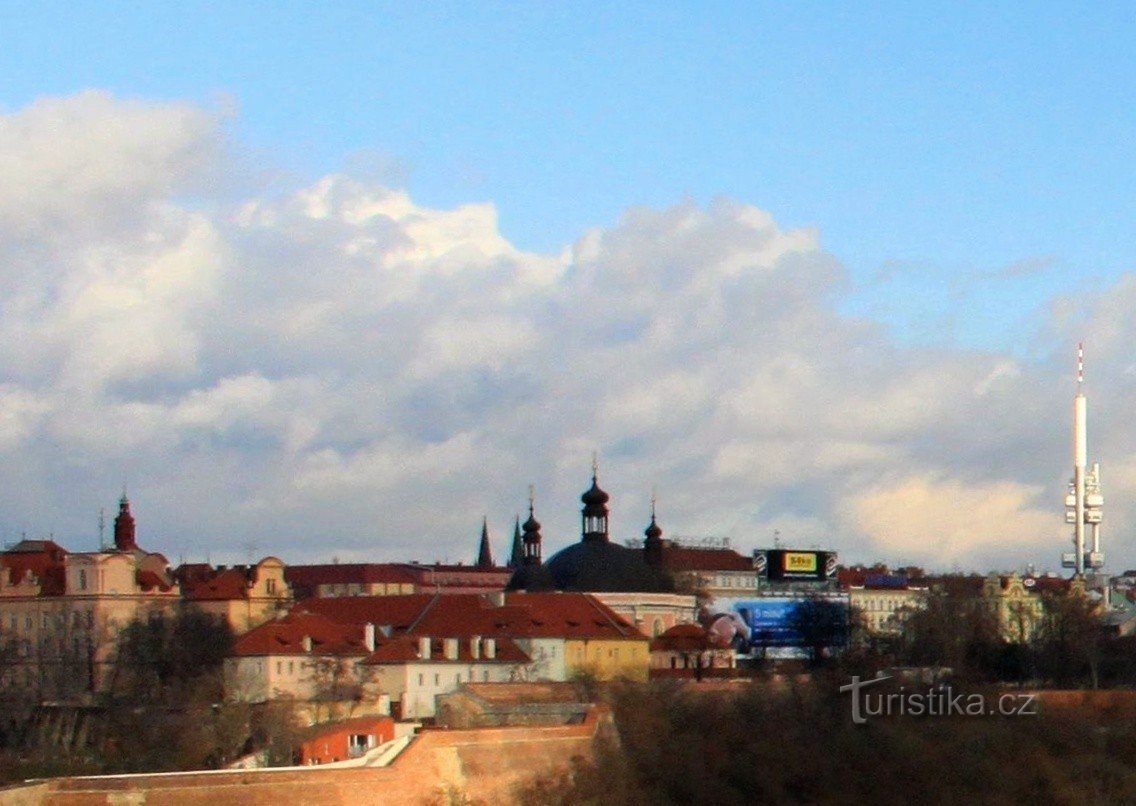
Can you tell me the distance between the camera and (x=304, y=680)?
72.9 metres

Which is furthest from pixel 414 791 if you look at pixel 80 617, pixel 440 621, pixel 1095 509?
pixel 1095 509

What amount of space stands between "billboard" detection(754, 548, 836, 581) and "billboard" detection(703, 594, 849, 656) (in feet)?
15.4

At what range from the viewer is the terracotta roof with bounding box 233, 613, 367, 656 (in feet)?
242

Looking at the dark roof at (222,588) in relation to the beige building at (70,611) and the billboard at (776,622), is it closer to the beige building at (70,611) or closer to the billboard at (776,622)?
the beige building at (70,611)

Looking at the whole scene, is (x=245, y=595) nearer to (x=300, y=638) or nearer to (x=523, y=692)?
(x=300, y=638)

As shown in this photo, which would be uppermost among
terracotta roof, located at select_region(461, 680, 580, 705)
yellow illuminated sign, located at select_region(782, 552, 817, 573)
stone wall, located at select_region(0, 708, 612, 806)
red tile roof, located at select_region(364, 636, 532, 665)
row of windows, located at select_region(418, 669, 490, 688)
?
yellow illuminated sign, located at select_region(782, 552, 817, 573)

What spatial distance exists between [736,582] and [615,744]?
205ft

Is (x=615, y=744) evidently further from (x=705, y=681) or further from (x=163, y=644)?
(x=163, y=644)

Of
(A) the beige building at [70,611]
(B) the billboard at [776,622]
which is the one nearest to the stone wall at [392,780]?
(A) the beige building at [70,611]

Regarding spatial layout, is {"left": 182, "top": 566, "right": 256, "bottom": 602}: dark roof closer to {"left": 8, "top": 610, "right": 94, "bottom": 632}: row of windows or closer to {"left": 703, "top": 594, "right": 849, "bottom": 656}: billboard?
{"left": 8, "top": 610, "right": 94, "bottom": 632}: row of windows

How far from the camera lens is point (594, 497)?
323ft

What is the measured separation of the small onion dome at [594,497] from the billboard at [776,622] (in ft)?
18.5

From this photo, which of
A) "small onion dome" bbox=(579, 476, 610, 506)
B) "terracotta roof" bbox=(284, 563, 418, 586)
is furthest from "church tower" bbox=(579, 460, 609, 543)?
"terracotta roof" bbox=(284, 563, 418, 586)

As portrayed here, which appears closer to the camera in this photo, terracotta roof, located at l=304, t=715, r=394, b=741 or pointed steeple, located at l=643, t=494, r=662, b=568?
terracotta roof, located at l=304, t=715, r=394, b=741
